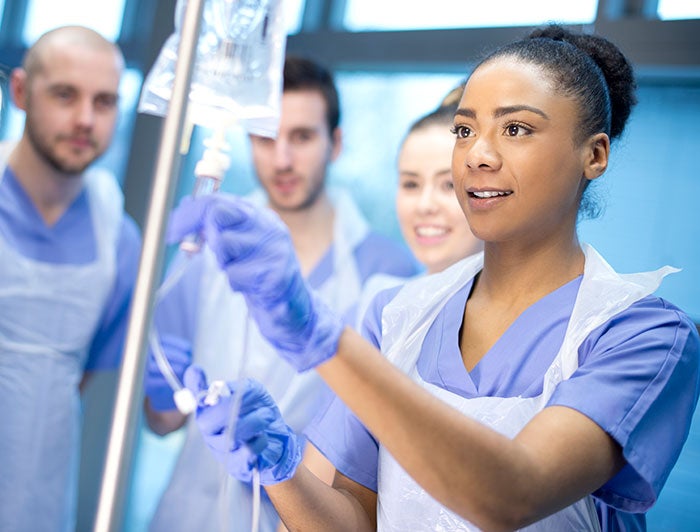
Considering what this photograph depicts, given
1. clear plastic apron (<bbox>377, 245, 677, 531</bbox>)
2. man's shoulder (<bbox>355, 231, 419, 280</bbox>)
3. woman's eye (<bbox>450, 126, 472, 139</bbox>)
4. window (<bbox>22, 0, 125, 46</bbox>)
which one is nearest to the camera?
clear plastic apron (<bbox>377, 245, 677, 531</bbox>)

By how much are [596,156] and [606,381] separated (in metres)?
0.32

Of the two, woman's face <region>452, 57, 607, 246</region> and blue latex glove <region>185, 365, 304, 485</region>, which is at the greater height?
woman's face <region>452, 57, 607, 246</region>

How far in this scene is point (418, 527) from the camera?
103 cm

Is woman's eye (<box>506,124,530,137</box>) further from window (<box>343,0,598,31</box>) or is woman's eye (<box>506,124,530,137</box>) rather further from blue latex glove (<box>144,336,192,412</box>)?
window (<box>343,0,598,31</box>)

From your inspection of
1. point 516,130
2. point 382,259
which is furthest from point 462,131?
point 382,259

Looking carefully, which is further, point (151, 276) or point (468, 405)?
point (468, 405)

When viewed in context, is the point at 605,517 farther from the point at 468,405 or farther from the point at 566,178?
the point at 566,178

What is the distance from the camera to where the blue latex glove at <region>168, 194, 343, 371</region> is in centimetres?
78

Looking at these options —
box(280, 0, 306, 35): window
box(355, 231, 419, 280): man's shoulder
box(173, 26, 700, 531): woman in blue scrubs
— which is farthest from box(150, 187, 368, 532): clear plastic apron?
box(280, 0, 306, 35): window

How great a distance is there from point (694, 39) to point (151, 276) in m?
1.45

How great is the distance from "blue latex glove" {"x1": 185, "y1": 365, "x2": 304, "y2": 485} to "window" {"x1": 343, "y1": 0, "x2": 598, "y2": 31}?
4.27ft

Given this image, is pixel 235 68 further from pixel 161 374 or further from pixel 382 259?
pixel 382 259

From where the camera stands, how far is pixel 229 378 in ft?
6.04

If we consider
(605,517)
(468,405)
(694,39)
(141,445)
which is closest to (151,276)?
(468,405)
